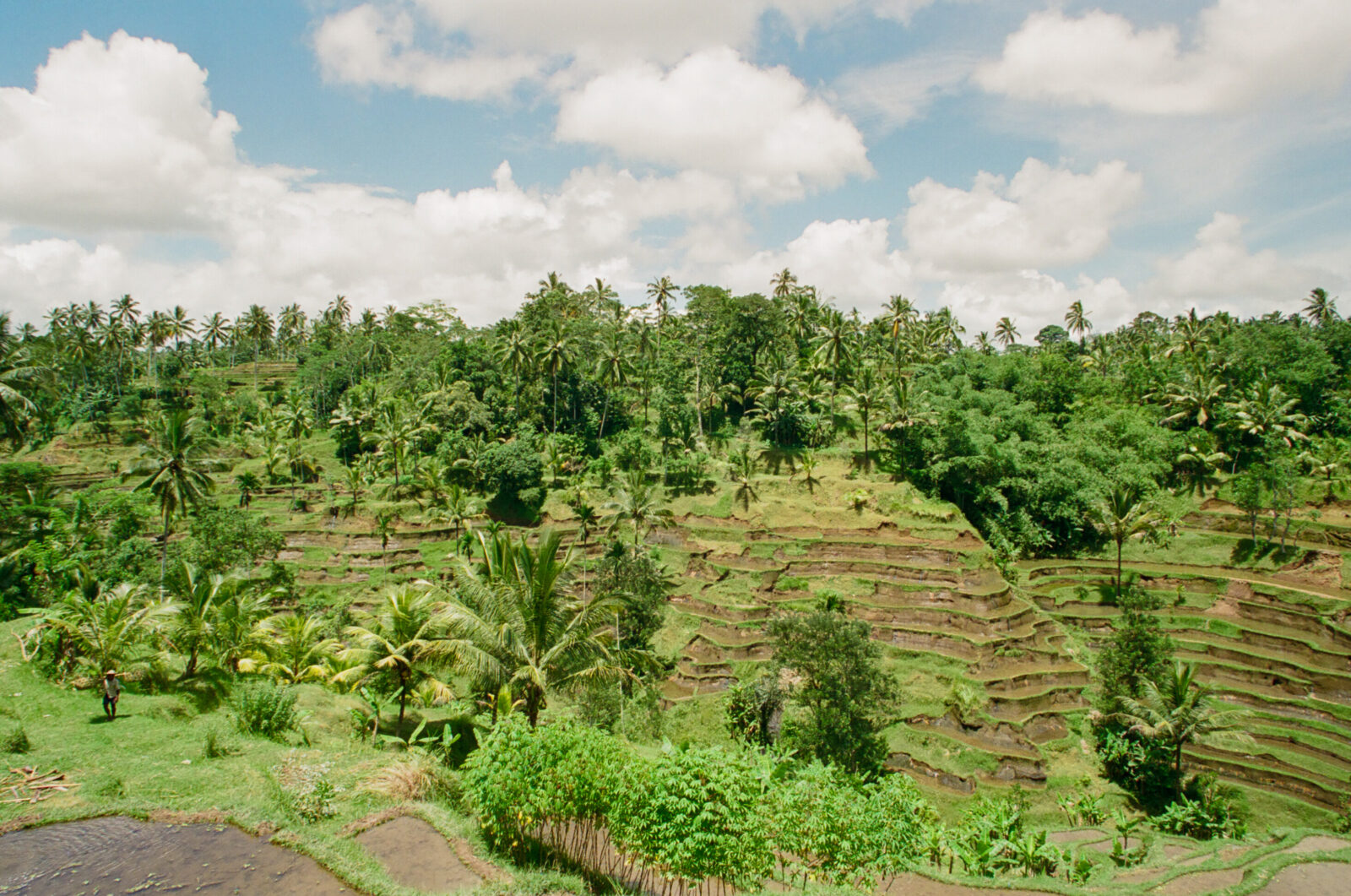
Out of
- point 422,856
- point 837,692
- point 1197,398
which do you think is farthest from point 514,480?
point 1197,398

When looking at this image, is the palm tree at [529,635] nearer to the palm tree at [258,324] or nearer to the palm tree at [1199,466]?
the palm tree at [1199,466]

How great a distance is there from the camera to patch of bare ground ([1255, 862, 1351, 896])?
49.7ft

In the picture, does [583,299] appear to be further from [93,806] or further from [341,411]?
[93,806]

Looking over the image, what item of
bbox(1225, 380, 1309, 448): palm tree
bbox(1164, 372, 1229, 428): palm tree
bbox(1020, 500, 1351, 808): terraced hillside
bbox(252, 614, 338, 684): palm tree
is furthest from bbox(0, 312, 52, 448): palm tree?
bbox(1225, 380, 1309, 448): palm tree

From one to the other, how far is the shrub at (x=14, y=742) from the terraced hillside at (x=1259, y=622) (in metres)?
39.5

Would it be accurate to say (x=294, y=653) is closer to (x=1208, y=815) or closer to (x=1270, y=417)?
(x=1208, y=815)

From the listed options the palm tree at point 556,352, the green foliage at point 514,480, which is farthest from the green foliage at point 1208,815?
the palm tree at point 556,352

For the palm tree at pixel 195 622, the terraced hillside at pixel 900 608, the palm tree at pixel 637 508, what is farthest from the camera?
the palm tree at pixel 637 508

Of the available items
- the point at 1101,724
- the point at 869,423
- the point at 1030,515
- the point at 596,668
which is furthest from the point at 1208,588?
the point at 596,668

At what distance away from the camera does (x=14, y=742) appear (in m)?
13.1

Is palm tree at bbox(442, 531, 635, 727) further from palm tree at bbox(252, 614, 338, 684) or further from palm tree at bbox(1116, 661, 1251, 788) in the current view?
palm tree at bbox(1116, 661, 1251, 788)

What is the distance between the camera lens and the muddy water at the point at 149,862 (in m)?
9.62

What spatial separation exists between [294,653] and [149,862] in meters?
13.2

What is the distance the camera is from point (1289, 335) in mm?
52969
